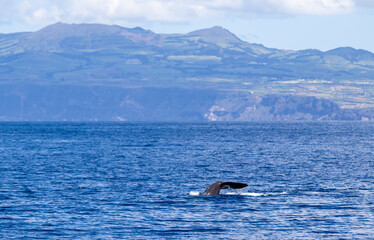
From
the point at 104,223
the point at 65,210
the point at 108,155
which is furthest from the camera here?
the point at 108,155

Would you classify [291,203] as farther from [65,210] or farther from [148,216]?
[65,210]

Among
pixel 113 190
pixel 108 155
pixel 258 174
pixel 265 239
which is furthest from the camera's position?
pixel 108 155

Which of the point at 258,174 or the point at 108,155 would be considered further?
the point at 108,155

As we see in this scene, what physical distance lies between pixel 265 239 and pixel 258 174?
40.5 m

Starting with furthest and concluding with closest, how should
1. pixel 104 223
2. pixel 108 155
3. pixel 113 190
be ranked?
pixel 108 155, pixel 113 190, pixel 104 223

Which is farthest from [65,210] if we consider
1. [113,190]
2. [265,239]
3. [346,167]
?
[346,167]

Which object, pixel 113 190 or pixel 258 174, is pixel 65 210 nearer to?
pixel 113 190

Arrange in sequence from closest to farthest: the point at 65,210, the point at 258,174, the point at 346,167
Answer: the point at 65,210
the point at 258,174
the point at 346,167

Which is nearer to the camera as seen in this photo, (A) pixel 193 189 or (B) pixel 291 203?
(B) pixel 291 203

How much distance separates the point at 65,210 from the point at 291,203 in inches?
736

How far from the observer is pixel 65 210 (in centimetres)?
5419

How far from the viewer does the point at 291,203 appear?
189ft

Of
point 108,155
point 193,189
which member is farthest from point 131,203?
point 108,155

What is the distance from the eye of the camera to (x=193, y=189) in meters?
67.7
